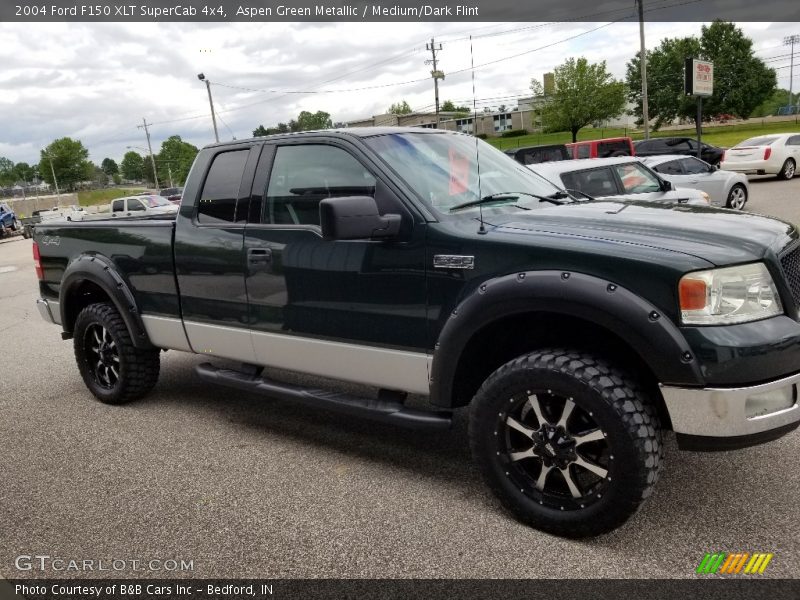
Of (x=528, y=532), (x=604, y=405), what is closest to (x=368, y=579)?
(x=528, y=532)

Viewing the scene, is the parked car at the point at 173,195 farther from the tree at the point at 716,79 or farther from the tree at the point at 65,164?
the tree at the point at 65,164

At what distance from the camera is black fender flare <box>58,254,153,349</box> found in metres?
4.98

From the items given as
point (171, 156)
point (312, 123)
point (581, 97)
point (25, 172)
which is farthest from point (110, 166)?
point (312, 123)

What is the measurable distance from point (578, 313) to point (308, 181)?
1851 mm

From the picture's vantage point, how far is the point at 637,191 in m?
9.53

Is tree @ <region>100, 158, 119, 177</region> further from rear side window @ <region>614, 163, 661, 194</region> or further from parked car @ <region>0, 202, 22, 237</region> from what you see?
rear side window @ <region>614, 163, 661, 194</region>

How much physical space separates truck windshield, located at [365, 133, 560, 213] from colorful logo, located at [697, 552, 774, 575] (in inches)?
75.3

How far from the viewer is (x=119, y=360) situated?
5152mm

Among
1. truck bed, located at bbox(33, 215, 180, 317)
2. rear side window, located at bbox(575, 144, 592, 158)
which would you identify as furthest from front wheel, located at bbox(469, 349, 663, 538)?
rear side window, located at bbox(575, 144, 592, 158)

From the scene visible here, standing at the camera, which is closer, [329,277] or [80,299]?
[329,277]

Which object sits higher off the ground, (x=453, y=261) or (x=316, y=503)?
(x=453, y=261)

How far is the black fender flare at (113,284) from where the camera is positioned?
4.98 metres

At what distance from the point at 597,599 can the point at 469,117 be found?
2760 mm

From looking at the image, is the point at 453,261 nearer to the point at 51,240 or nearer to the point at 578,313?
the point at 578,313
